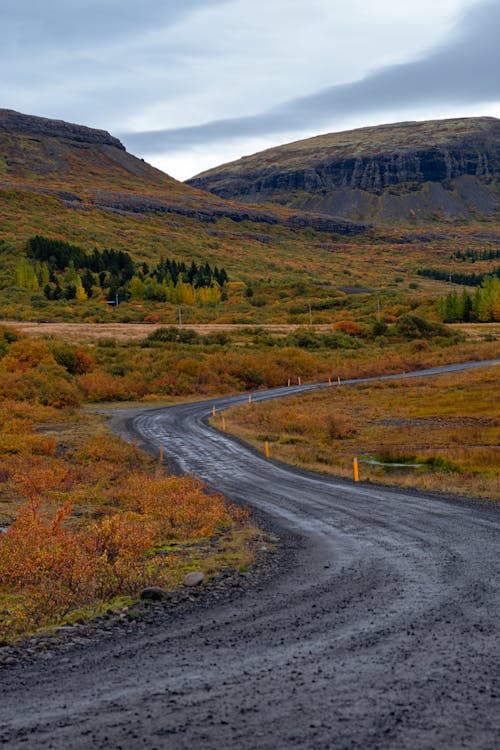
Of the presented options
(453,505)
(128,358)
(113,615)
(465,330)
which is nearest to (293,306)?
(465,330)

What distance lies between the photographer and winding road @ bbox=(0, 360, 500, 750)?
6.36 meters

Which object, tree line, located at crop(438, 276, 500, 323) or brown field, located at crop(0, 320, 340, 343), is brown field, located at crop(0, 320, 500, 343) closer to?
brown field, located at crop(0, 320, 340, 343)

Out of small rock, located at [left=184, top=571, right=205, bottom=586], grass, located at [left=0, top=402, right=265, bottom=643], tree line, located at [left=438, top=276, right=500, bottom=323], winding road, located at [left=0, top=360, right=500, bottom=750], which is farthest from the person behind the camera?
tree line, located at [left=438, top=276, right=500, bottom=323]

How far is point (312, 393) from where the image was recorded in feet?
194

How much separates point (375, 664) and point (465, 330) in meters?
112

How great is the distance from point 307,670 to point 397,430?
34.7m

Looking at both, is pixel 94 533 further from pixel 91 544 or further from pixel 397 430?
pixel 397 430

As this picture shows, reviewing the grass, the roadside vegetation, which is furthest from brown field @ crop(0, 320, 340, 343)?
the grass

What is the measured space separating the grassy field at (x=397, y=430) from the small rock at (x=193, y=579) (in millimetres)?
12680

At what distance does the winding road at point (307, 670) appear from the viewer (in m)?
6.36

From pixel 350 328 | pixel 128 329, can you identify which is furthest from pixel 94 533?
pixel 350 328

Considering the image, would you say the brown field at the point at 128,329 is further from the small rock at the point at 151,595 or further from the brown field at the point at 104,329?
the small rock at the point at 151,595

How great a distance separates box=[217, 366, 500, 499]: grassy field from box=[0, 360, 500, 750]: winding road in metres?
11.1

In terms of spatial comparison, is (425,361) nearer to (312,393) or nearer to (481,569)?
(312,393)
